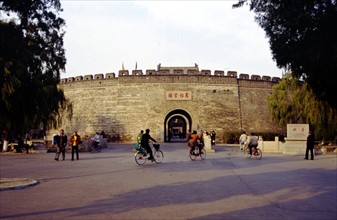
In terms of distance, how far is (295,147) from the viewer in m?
18.5

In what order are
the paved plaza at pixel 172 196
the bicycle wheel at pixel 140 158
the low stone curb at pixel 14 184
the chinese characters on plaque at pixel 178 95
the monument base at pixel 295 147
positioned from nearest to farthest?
the paved plaza at pixel 172 196 → the low stone curb at pixel 14 184 → the bicycle wheel at pixel 140 158 → the monument base at pixel 295 147 → the chinese characters on plaque at pixel 178 95

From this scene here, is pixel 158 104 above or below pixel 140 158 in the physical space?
above

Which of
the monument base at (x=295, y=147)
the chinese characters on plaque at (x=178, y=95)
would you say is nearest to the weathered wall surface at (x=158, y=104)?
the chinese characters on plaque at (x=178, y=95)

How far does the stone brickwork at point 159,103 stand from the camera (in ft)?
105

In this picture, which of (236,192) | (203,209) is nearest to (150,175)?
(236,192)

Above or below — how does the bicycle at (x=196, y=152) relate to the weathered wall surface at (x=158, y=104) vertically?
below

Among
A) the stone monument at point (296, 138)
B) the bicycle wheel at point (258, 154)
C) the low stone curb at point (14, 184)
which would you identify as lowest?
the low stone curb at point (14, 184)

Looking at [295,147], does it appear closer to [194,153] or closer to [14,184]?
[194,153]

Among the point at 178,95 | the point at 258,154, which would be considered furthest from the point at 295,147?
the point at 178,95

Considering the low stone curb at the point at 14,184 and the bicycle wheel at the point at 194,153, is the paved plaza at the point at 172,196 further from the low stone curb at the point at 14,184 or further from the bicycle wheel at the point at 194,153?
the bicycle wheel at the point at 194,153

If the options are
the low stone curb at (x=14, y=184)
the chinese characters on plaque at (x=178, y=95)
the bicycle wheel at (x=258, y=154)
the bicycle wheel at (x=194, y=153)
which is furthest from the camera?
the chinese characters on plaque at (x=178, y=95)

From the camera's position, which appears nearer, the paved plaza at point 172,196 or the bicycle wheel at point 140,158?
the paved plaza at point 172,196

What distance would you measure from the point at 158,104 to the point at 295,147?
50.2 ft

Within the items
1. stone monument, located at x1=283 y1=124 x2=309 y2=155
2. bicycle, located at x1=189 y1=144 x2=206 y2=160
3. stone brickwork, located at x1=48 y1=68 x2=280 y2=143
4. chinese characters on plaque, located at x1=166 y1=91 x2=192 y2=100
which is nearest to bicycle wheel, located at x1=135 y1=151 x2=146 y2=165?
bicycle, located at x1=189 y1=144 x2=206 y2=160
